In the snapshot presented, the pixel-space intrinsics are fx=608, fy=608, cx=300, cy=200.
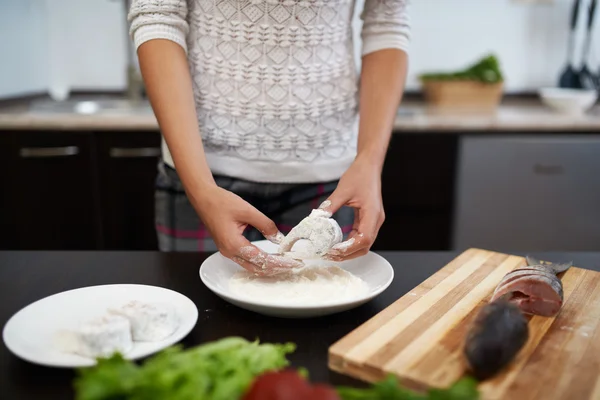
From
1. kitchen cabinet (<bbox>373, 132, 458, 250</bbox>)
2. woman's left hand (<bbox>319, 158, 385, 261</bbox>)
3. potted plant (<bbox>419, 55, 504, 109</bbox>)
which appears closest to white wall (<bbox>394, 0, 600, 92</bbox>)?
potted plant (<bbox>419, 55, 504, 109</bbox>)

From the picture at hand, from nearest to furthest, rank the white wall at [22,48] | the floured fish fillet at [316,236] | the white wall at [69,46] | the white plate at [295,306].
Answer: the white plate at [295,306], the floured fish fillet at [316,236], the white wall at [22,48], the white wall at [69,46]

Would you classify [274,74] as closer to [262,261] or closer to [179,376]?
[262,261]

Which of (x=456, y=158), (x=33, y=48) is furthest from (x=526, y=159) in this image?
(x=33, y=48)

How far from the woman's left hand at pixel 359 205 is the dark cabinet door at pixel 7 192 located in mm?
1457

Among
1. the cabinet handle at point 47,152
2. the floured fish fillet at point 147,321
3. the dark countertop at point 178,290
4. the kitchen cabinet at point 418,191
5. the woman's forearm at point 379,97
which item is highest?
the woman's forearm at point 379,97

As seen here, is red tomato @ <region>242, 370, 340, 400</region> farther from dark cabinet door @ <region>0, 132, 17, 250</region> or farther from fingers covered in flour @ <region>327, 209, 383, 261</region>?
dark cabinet door @ <region>0, 132, 17, 250</region>

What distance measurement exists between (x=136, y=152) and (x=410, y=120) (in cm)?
94

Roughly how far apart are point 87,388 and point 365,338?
1.11ft

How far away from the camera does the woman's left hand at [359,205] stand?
0.93 meters

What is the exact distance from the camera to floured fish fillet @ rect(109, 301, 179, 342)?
0.71 m

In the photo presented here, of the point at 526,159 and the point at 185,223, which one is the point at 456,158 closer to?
the point at 526,159

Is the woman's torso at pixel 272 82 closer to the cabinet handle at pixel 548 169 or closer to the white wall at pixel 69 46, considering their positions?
the cabinet handle at pixel 548 169

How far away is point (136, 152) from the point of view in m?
2.05

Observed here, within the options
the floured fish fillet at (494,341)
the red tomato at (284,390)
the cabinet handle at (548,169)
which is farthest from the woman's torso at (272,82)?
the cabinet handle at (548,169)
